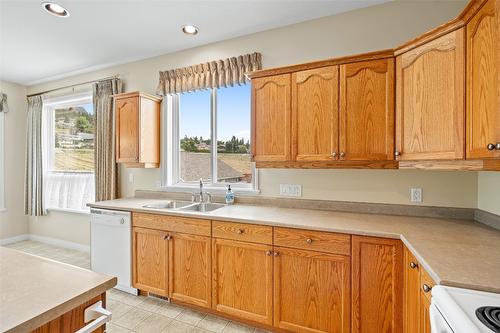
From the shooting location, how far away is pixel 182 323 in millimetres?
2133

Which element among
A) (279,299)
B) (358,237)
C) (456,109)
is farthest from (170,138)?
(456,109)

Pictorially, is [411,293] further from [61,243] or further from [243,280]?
[61,243]

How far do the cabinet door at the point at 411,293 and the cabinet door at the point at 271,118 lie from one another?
→ 113 centimetres

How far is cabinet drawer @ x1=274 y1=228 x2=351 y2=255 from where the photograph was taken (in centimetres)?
170

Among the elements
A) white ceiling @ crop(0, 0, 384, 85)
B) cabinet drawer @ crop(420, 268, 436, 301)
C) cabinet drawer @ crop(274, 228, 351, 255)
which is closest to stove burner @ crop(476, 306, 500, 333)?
cabinet drawer @ crop(420, 268, 436, 301)

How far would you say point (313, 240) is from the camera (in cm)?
178

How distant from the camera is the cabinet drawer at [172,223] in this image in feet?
7.11

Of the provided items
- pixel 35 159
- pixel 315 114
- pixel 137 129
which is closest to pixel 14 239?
pixel 35 159

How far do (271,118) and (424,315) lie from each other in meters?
1.68

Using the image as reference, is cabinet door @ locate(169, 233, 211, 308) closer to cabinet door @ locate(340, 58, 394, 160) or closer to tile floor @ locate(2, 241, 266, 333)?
tile floor @ locate(2, 241, 266, 333)

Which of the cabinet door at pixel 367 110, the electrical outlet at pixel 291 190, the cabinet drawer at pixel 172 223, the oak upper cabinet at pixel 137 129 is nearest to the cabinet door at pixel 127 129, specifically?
the oak upper cabinet at pixel 137 129

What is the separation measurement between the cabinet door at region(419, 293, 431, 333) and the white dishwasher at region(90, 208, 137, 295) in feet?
7.94

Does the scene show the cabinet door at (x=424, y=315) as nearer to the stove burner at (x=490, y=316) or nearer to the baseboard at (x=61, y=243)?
the stove burner at (x=490, y=316)

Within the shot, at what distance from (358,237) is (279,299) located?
2.54ft
